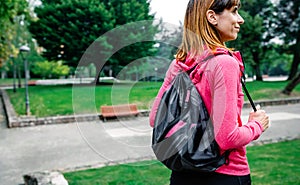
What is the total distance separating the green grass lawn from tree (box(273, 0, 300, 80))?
1996 cm

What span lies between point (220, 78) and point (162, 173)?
11.4 ft

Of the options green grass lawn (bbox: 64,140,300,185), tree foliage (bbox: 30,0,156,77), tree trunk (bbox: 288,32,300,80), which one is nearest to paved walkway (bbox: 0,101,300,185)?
green grass lawn (bbox: 64,140,300,185)

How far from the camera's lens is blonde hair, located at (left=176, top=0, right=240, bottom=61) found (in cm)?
113

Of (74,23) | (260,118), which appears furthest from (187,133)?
(74,23)

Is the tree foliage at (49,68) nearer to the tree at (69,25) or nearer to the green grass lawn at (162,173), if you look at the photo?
the tree at (69,25)

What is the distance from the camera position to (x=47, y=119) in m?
9.31

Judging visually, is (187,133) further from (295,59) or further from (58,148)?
(295,59)

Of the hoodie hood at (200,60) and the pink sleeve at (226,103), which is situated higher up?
the hoodie hood at (200,60)

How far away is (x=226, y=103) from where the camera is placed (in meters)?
1.01

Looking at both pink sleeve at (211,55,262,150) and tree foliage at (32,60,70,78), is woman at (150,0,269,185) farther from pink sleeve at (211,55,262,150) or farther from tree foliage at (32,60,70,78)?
tree foliage at (32,60,70,78)

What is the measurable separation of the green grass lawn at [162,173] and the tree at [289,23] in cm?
1996

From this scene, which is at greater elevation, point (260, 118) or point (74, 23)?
point (74, 23)

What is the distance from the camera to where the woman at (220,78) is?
3.35 ft

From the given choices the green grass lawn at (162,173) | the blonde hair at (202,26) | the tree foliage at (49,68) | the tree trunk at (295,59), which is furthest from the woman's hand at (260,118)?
the tree foliage at (49,68)
